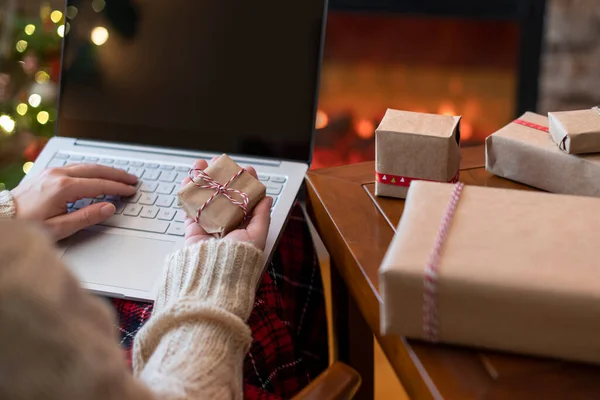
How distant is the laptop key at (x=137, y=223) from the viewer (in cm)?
76

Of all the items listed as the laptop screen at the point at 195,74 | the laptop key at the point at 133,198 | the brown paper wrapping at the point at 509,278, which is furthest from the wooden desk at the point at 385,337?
the laptop key at the point at 133,198

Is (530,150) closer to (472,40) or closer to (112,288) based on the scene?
(112,288)

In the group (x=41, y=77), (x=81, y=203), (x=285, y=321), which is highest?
(x=41, y=77)

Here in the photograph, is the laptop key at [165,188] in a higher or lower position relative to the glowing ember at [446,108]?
lower

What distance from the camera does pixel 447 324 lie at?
482 mm

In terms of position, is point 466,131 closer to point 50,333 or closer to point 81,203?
point 81,203

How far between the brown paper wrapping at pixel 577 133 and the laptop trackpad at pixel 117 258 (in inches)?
17.9

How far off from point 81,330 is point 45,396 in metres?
0.03

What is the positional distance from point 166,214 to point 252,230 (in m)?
0.16

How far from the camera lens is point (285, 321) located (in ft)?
2.44

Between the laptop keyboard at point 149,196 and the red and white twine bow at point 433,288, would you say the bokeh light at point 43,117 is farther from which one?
the red and white twine bow at point 433,288

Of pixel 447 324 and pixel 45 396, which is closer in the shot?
pixel 45 396

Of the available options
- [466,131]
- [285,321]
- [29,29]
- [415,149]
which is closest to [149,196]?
[285,321]

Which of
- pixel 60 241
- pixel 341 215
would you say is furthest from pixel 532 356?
pixel 60 241
